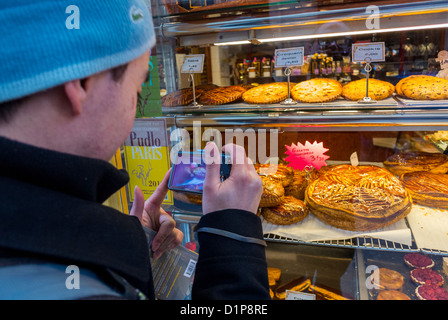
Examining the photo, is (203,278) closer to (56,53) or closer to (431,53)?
(56,53)

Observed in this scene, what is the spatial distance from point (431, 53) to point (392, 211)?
73cm

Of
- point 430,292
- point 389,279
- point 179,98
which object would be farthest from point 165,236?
point 430,292

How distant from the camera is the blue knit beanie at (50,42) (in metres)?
0.54

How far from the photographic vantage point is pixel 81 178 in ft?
2.00

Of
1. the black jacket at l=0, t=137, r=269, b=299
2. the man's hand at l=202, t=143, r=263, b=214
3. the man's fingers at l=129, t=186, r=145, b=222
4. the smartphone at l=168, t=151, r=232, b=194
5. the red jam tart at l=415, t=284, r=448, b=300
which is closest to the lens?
the black jacket at l=0, t=137, r=269, b=299

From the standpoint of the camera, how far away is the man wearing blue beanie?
1.75 ft

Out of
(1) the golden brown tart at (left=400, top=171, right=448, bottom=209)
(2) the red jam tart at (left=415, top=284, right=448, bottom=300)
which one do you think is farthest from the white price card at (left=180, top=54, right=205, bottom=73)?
(2) the red jam tart at (left=415, top=284, right=448, bottom=300)

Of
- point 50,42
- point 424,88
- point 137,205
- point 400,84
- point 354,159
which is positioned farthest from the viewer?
point 354,159

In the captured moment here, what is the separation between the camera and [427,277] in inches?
57.0

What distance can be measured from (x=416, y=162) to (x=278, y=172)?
2.41 ft

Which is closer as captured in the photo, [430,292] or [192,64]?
[430,292]

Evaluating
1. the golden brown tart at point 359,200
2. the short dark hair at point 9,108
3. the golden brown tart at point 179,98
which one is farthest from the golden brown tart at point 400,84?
the short dark hair at point 9,108

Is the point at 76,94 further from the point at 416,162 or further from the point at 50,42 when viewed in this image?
the point at 416,162

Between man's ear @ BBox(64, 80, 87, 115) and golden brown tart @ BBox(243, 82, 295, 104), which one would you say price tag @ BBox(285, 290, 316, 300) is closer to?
golden brown tart @ BBox(243, 82, 295, 104)
